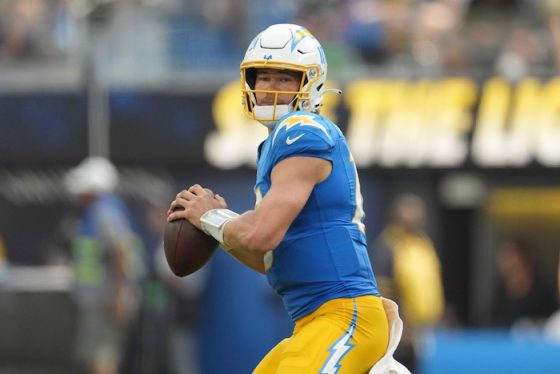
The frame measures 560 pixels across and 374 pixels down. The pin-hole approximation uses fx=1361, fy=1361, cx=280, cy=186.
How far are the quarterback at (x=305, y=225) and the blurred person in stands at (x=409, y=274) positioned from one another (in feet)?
17.5

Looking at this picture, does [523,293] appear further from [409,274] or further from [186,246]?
[186,246]

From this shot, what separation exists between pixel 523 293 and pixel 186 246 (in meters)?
7.20

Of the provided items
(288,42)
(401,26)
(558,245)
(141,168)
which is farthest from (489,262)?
(288,42)

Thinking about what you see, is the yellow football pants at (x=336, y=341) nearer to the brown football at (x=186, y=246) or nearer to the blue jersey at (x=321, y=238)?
the blue jersey at (x=321, y=238)

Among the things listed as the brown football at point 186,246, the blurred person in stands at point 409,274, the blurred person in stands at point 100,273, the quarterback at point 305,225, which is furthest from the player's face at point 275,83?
the blurred person in stands at point 100,273

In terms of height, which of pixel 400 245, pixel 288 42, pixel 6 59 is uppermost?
pixel 288 42

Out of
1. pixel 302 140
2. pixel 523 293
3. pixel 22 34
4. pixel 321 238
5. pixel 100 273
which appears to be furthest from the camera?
pixel 22 34

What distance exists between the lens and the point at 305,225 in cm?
498

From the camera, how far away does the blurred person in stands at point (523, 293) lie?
1183cm

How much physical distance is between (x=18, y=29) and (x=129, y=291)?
4.01 m

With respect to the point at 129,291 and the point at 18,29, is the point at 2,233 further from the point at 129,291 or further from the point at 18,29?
the point at 129,291

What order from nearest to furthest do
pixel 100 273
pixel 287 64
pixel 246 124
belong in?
pixel 287 64 → pixel 100 273 → pixel 246 124

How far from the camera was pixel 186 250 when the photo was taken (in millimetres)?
5168

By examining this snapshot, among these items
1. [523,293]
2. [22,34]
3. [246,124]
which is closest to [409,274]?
[523,293]
